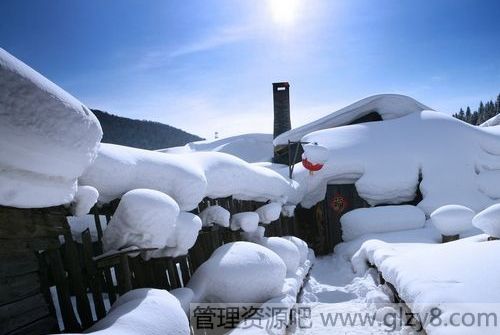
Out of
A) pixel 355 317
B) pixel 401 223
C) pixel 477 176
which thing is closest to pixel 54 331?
pixel 355 317

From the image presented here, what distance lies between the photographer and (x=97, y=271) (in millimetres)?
3404

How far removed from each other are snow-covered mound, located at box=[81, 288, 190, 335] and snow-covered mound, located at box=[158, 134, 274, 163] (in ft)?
79.0

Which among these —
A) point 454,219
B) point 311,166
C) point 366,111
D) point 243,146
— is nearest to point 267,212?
point 311,166

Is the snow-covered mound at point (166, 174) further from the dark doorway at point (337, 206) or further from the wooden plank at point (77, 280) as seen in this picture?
the dark doorway at point (337, 206)

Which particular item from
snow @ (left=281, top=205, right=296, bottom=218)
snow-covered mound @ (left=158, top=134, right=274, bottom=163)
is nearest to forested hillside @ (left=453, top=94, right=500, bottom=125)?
snow-covered mound @ (left=158, top=134, right=274, bottom=163)

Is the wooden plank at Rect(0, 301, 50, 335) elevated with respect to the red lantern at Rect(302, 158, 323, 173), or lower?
lower

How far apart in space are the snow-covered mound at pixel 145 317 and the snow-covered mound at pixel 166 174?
47.0 inches

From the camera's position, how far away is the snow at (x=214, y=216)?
5.48 m

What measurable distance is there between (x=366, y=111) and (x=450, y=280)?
34.6 ft

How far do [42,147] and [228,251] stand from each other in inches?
131

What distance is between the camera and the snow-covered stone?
776 centimetres

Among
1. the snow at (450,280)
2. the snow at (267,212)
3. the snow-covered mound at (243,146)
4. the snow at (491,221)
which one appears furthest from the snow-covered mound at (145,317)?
the snow-covered mound at (243,146)

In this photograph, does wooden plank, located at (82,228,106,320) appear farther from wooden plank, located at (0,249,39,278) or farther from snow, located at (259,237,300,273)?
snow, located at (259,237,300,273)

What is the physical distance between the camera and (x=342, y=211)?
11203 mm
